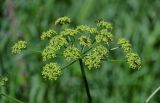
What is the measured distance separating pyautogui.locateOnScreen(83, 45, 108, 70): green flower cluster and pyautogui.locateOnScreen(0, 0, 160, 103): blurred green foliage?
310 cm

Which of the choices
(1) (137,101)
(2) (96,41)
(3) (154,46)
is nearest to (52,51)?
(2) (96,41)

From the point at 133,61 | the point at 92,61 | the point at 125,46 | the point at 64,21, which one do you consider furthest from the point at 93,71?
the point at 92,61

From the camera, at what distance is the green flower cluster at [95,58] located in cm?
229

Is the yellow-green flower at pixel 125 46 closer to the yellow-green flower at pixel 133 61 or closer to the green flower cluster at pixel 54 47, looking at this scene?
the yellow-green flower at pixel 133 61

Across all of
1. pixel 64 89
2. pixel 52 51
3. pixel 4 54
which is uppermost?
pixel 4 54

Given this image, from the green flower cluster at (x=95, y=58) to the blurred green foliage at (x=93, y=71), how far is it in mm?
3100

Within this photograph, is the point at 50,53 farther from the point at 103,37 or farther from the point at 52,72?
the point at 103,37

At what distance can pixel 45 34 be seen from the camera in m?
2.59

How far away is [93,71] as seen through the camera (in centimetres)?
582

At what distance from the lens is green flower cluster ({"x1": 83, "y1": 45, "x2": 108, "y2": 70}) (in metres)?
2.29

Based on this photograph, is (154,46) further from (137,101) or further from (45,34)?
(45,34)

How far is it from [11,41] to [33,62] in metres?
0.33

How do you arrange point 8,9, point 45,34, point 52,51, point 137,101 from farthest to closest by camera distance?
point 8,9 → point 137,101 → point 45,34 → point 52,51

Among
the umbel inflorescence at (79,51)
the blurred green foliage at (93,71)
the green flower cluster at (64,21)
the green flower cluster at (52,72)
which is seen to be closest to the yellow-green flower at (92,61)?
the umbel inflorescence at (79,51)
